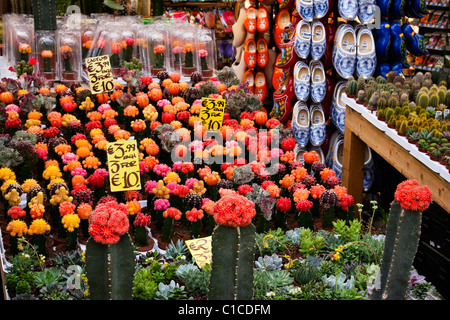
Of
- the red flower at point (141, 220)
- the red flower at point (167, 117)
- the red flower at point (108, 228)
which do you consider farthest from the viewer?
the red flower at point (167, 117)

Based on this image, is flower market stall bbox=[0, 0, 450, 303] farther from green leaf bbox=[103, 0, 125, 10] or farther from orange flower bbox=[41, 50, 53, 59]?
green leaf bbox=[103, 0, 125, 10]

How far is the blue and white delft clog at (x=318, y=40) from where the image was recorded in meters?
4.04

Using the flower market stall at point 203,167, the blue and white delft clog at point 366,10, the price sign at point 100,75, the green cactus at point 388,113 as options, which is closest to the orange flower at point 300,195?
the flower market stall at point 203,167

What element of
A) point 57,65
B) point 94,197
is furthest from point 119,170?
point 57,65

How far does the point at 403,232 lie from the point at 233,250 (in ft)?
1.62

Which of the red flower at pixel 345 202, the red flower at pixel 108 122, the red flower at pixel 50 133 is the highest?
the red flower at pixel 108 122

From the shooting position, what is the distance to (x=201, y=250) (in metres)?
2.11

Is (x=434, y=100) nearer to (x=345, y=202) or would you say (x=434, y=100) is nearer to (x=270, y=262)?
(x=345, y=202)

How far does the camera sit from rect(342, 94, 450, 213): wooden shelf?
92.0 inches

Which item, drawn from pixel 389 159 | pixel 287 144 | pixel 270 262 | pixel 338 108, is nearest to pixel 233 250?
pixel 270 262

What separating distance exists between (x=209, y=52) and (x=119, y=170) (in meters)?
2.42

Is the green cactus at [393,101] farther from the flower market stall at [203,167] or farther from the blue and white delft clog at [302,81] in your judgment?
the blue and white delft clog at [302,81]

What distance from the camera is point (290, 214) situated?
2.58 metres
